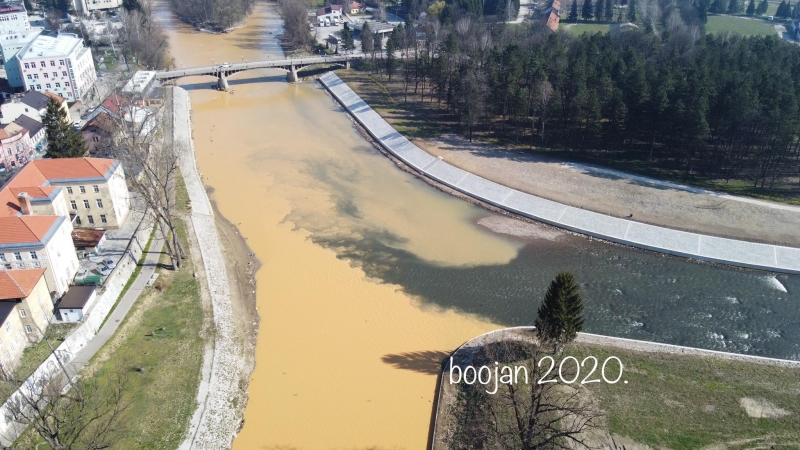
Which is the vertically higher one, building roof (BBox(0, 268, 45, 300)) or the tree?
building roof (BBox(0, 268, 45, 300))

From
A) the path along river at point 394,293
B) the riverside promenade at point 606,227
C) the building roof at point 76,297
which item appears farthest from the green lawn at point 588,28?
the building roof at point 76,297

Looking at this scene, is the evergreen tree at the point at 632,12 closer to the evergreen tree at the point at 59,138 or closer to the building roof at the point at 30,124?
the evergreen tree at the point at 59,138

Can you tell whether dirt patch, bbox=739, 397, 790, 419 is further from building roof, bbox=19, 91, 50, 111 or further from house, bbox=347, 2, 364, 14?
house, bbox=347, 2, 364, 14

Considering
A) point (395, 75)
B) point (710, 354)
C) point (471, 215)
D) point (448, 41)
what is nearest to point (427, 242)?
point (471, 215)

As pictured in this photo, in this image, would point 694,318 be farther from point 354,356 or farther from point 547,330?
point 354,356

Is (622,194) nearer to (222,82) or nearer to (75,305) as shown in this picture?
(75,305)

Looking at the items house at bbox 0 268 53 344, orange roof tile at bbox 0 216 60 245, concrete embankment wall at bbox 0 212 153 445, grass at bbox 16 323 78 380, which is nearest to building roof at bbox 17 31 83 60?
concrete embankment wall at bbox 0 212 153 445
